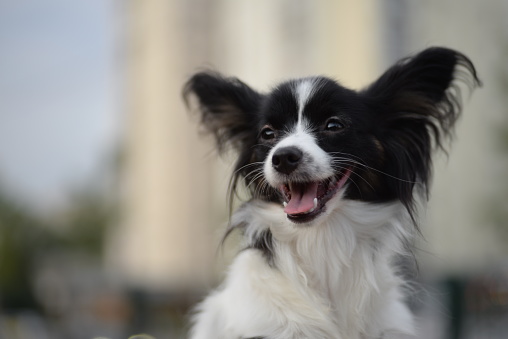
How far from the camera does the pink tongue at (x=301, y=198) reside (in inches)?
150

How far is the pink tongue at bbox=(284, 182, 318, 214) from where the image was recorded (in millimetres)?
3822

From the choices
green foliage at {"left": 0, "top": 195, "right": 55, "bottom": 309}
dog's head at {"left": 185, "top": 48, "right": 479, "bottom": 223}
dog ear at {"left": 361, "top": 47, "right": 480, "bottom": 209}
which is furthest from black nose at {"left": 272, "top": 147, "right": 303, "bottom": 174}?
green foliage at {"left": 0, "top": 195, "right": 55, "bottom": 309}

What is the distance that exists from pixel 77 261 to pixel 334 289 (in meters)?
40.5

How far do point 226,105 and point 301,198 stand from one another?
968 mm

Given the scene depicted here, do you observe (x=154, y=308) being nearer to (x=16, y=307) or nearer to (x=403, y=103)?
(x=16, y=307)

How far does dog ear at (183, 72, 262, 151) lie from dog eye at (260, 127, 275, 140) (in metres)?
0.26

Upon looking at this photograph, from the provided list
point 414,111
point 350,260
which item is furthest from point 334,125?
point 350,260

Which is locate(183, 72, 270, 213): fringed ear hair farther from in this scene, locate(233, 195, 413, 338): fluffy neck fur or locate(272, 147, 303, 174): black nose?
locate(272, 147, 303, 174): black nose

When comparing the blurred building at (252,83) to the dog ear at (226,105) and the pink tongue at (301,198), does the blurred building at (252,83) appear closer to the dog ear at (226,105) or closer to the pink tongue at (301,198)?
the dog ear at (226,105)

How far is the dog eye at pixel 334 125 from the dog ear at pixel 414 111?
289mm

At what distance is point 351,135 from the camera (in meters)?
3.92

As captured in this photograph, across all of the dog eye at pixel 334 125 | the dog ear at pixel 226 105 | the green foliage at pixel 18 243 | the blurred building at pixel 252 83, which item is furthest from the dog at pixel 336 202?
the green foliage at pixel 18 243

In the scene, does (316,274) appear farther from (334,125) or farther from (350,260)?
(334,125)

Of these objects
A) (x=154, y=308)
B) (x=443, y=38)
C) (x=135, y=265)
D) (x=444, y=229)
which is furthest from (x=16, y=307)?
(x=135, y=265)
